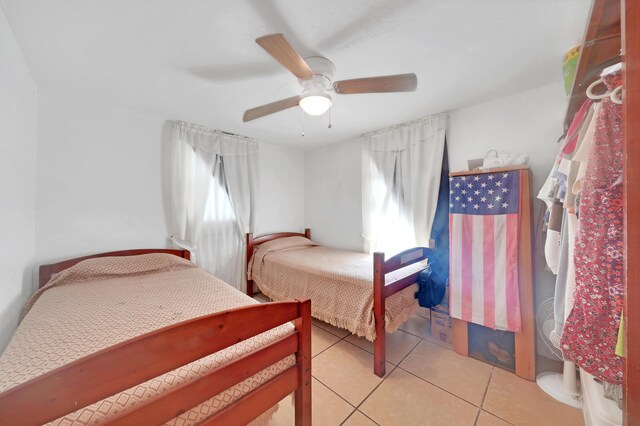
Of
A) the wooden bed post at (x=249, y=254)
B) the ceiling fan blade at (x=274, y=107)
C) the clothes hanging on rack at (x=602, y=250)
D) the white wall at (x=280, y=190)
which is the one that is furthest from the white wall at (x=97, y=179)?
the clothes hanging on rack at (x=602, y=250)

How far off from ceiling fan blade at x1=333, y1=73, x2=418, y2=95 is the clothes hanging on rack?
0.86 meters

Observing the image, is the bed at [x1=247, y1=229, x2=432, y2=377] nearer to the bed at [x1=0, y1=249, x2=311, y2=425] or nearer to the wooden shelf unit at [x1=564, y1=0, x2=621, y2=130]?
the bed at [x1=0, y1=249, x2=311, y2=425]

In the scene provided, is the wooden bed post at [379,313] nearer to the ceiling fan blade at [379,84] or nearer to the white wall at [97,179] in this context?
the ceiling fan blade at [379,84]

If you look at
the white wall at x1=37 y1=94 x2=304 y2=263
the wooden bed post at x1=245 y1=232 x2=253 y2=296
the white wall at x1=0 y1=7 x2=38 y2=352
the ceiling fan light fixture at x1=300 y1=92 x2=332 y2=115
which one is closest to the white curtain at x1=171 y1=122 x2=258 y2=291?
the wooden bed post at x1=245 y1=232 x2=253 y2=296

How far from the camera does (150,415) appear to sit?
0.76 meters

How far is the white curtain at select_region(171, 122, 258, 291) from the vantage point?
107 inches

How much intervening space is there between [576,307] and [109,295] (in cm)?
265

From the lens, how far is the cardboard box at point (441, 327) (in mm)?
2217

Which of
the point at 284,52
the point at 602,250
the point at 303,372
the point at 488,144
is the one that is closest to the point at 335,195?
the point at 488,144

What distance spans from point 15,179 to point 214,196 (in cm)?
165

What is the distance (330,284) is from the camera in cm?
222

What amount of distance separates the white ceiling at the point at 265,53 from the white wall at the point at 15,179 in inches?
6.3

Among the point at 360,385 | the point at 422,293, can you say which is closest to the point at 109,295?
the point at 360,385

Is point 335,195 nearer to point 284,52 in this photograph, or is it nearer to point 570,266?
point 284,52
